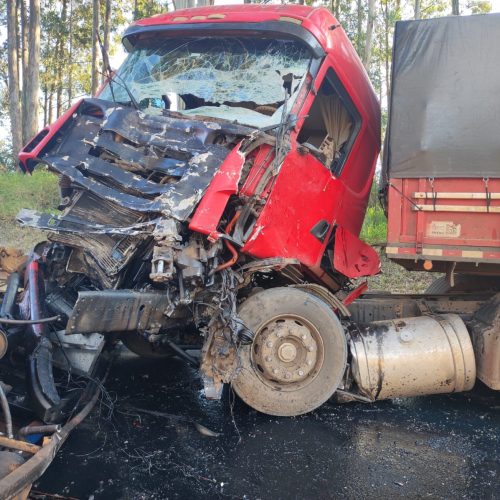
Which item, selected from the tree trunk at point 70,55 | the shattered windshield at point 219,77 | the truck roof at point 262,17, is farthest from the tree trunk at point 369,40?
the tree trunk at point 70,55

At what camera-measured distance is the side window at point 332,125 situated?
14.7 ft

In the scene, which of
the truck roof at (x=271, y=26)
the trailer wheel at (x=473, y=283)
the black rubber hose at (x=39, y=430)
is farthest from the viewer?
the trailer wheel at (x=473, y=283)

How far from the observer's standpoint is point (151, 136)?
3547 millimetres

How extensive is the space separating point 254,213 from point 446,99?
1.87 metres

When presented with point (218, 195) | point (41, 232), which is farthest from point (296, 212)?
point (41, 232)

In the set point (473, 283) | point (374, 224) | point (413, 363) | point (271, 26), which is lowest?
point (413, 363)

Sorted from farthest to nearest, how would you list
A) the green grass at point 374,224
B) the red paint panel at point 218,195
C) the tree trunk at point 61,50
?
the tree trunk at point 61,50 → the green grass at point 374,224 → the red paint panel at point 218,195

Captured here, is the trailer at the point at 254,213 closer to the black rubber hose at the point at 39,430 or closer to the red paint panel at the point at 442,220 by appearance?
the red paint panel at the point at 442,220

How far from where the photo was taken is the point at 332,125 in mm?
4977

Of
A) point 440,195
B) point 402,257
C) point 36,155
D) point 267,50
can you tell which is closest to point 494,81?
point 440,195

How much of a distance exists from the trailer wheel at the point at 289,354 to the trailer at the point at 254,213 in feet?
0.04

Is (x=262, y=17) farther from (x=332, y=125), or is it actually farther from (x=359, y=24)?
(x=359, y=24)

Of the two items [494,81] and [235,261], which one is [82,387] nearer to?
[235,261]

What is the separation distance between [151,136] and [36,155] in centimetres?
85
